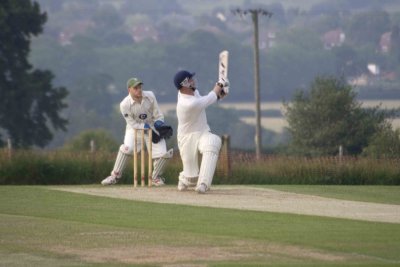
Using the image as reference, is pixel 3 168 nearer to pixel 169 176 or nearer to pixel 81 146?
pixel 169 176

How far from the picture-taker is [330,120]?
52.9 m

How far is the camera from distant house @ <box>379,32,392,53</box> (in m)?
136

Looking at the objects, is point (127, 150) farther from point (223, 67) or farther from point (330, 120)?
point (330, 120)

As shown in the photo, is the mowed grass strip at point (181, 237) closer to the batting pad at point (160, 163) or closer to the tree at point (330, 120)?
the batting pad at point (160, 163)

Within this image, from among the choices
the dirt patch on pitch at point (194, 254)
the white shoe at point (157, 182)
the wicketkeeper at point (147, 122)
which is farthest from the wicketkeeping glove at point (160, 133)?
the dirt patch on pitch at point (194, 254)

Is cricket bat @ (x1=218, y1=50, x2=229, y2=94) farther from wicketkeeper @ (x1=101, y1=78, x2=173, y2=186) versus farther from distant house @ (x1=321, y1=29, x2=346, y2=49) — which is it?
distant house @ (x1=321, y1=29, x2=346, y2=49)

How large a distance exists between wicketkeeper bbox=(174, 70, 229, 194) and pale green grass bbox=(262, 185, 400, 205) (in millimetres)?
1735

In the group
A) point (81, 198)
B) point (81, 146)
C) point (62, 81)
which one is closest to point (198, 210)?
point (81, 198)

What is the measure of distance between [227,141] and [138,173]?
210 centimetres

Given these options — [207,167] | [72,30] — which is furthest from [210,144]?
[72,30]

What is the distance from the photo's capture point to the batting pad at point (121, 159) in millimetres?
25047

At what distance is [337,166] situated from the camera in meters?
28.0

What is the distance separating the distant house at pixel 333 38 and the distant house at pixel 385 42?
4.40 m

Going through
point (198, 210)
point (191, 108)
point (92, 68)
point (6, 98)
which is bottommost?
point (198, 210)
